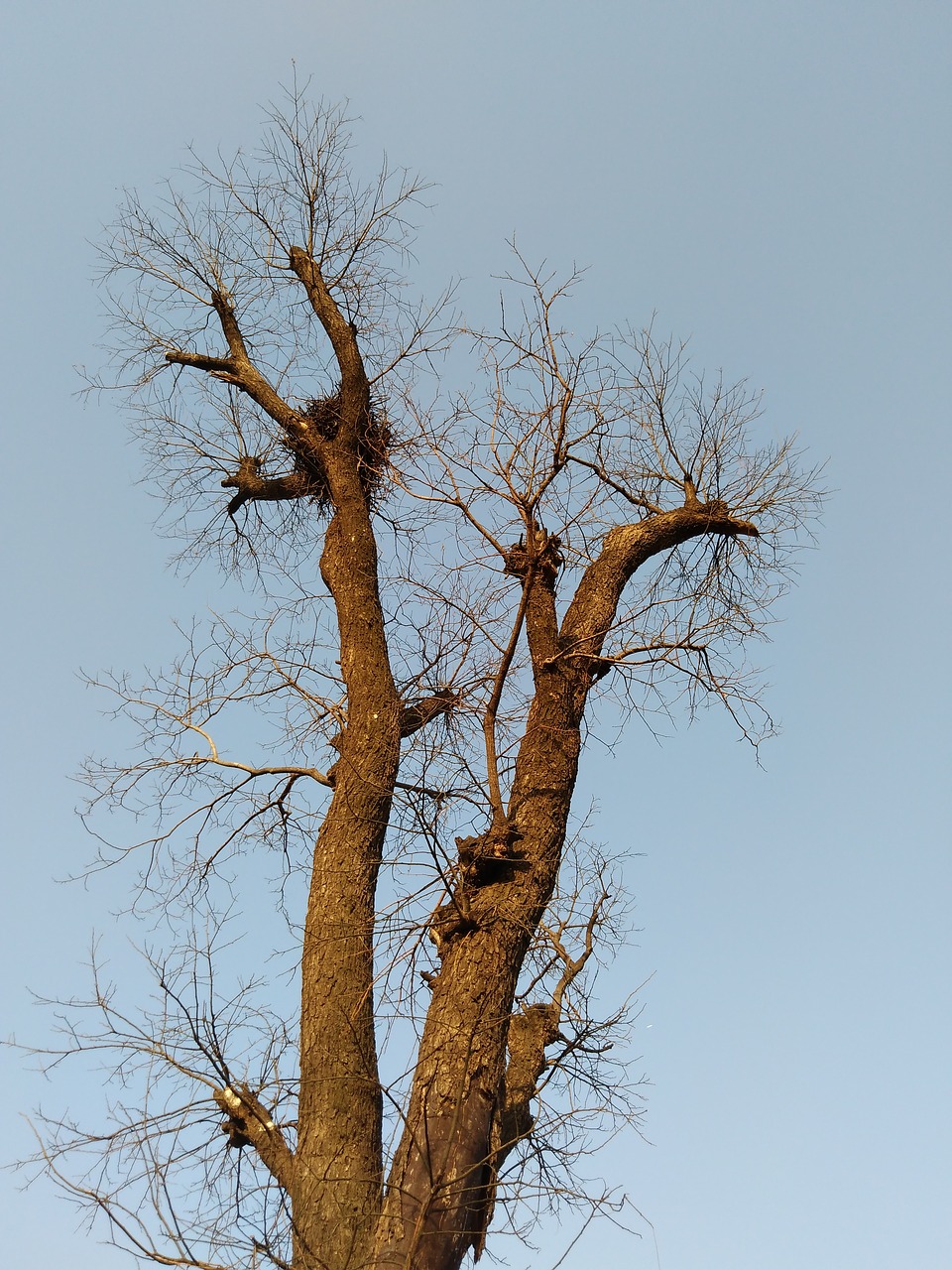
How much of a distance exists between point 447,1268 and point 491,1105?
0.49 metres

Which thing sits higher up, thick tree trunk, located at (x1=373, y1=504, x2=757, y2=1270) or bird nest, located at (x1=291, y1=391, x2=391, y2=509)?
bird nest, located at (x1=291, y1=391, x2=391, y2=509)

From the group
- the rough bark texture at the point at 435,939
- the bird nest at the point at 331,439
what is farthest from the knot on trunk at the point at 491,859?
the bird nest at the point at 331,439

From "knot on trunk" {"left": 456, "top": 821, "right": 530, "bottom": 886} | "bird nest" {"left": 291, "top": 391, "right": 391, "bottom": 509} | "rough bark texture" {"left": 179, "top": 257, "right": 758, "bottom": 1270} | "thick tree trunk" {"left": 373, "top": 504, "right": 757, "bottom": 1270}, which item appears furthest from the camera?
"bird nest" {"left": 291, "top": 391, "right": 391, "bottom": 509}

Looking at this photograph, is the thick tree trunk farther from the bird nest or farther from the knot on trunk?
the bird nest

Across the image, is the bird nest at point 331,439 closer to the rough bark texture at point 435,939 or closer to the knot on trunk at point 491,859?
the rough bark texture at point 435,939

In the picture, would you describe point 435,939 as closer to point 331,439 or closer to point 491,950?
point 491,950

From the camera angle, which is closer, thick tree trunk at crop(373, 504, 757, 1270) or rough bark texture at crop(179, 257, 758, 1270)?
thick tree trunk at crop(373, 504, 757, 1270)

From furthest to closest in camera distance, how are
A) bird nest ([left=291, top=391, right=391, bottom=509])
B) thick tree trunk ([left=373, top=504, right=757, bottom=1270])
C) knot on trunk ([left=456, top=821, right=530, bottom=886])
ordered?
bird nest ([left=291, top=391, right=391, bottom=509]) < knot on trunk ([left=456, top=821, right=530, bottom=886]) < thick tree trunk ([left=373, top=504, right=757, bottom=1270])

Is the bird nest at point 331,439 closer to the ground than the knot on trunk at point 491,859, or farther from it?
farther from it

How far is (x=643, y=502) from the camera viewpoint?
550 centimetres

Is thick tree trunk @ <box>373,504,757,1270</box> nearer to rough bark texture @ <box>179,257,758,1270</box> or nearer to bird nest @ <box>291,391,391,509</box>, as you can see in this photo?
rough bark texture @ <box>179,257,758,1270</box>

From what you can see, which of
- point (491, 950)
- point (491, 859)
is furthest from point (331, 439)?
point (491, 950)

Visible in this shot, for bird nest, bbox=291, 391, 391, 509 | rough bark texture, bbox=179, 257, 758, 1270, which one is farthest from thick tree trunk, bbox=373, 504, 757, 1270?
bird nest, bbox=291, 391, 391, 509

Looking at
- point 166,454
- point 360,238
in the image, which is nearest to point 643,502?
point 360,238
